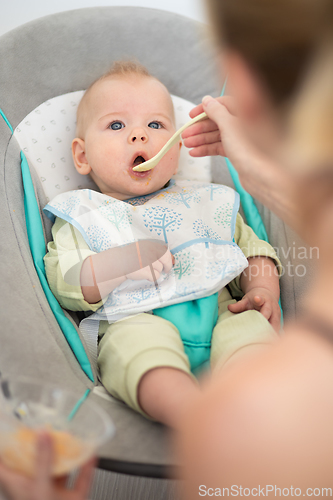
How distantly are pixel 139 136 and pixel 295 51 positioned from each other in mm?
680

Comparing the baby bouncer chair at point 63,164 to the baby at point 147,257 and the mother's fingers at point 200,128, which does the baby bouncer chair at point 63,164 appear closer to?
the baby at point 147,257

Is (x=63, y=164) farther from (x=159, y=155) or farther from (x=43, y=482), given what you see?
(x=43, y=482)

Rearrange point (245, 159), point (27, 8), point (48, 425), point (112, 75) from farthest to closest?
point (27, 8) → point (112, 75) → point (245, 159) → point (48, 425)

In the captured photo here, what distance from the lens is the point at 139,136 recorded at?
1.00 metres

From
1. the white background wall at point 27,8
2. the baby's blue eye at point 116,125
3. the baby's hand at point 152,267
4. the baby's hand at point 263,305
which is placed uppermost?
the white background wall at point 27,8

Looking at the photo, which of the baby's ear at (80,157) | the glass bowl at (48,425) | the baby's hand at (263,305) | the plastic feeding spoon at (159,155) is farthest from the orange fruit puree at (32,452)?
the baby's ear at (80,157)

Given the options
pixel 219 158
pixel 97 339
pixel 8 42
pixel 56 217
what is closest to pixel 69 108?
pixel 8 42

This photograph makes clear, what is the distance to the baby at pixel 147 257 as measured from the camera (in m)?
0.74

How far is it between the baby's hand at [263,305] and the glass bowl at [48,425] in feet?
1.44

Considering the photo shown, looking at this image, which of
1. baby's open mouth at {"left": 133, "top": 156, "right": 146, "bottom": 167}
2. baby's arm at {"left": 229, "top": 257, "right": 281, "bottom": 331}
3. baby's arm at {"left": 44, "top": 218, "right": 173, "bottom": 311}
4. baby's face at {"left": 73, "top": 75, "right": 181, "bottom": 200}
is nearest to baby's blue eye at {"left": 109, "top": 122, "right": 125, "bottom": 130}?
baby's face at {"left": 73, "top": 75, "right": 181, "bottom": 200}

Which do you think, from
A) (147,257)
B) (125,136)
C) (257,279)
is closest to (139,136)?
(125,136)

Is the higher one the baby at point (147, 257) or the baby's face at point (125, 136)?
the baby's face at point (125, 136)

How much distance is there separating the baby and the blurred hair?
0.43 meters

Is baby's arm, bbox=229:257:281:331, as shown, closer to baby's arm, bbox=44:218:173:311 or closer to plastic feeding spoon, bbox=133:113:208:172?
baby's arm, bbox=44:218:173:311
